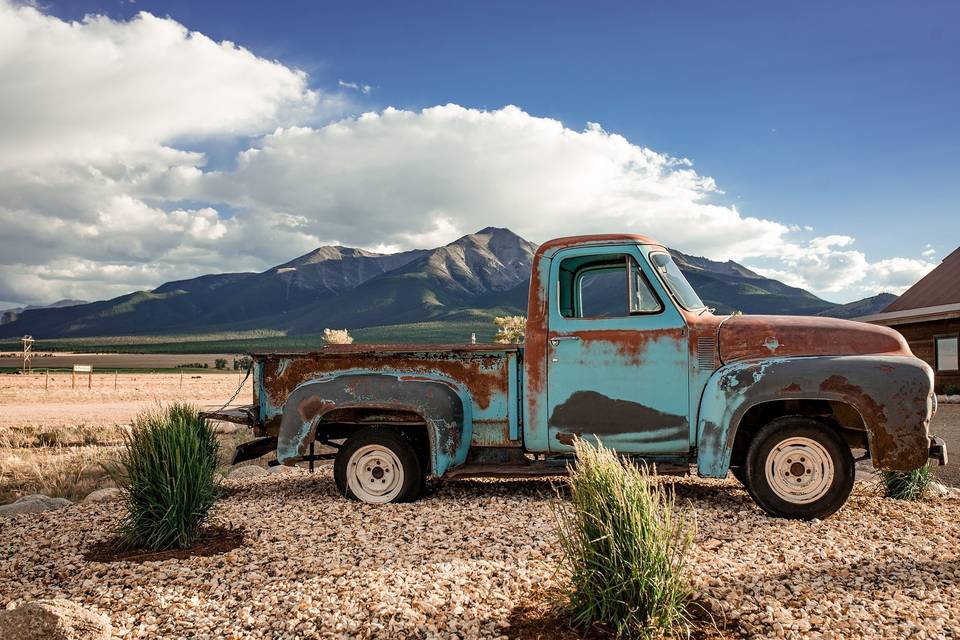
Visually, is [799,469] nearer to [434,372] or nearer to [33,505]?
[434,372]

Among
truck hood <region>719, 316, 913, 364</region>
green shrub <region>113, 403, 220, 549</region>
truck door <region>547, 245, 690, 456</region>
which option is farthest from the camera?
truck door <region>547, 245, 690, 456</region>

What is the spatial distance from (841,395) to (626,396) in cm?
178

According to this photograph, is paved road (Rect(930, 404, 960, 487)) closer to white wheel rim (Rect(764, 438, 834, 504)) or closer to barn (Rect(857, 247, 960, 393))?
barn (Rect(857, 247, 960, 393))

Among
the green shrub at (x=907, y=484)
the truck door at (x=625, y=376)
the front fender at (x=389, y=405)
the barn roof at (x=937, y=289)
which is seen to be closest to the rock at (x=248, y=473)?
the front fender at (x=389, y=405)

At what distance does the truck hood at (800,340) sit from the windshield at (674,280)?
0.43m

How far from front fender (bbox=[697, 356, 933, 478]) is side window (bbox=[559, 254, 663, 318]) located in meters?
0.96

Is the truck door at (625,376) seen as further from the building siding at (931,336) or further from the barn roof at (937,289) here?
the barn roof at (937,289)

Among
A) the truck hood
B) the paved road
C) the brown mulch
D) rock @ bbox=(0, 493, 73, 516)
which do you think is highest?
the truck hood

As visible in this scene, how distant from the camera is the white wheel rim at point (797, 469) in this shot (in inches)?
228

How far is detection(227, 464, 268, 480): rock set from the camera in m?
8.55

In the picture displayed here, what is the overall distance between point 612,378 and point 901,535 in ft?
8.54

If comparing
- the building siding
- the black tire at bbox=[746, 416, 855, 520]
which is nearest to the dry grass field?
the black tire at bbox=[746, 416, 855, 520]

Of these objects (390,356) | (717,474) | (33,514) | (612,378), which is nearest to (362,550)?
(390,356)

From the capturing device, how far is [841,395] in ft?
18.6
